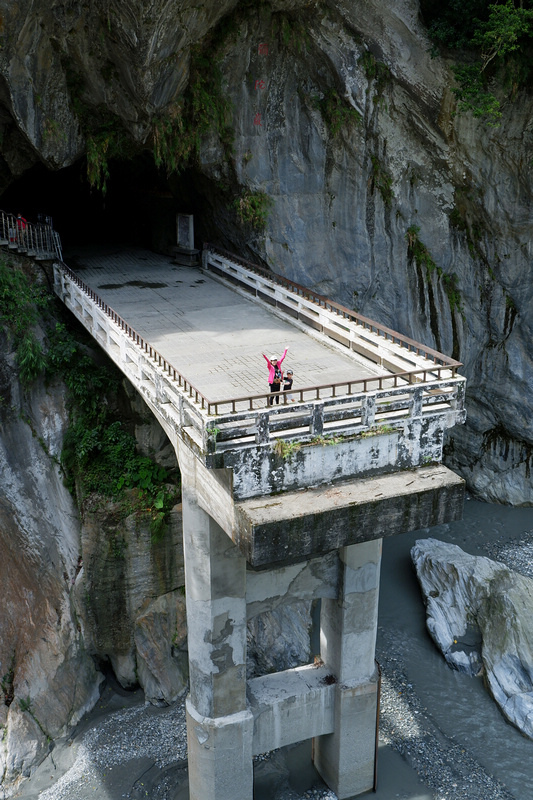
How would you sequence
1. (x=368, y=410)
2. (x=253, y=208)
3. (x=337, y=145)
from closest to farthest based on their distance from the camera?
(x=368, y=410), (x=253, y=208), (x=337, y=145)

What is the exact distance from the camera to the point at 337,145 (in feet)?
75.9

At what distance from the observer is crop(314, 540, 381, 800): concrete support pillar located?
15164 mm

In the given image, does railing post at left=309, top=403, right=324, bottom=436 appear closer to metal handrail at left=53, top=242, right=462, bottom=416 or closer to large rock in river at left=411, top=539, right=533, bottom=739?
metal handrail at left=53, top=242, right=462, bottom=416

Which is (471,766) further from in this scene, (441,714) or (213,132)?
(213,132)

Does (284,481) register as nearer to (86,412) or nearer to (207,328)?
(207,328)

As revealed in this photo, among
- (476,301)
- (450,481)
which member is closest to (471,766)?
(450,481)

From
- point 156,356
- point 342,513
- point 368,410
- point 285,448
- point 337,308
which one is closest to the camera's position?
point 342,513

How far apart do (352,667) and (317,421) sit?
6.59 meters

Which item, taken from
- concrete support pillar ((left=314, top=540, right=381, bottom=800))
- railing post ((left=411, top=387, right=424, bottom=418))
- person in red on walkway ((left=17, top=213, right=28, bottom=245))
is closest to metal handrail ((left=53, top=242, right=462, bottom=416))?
railing post ((left=411, top=387, right=424, bottom=418))

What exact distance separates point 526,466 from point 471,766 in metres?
13.4

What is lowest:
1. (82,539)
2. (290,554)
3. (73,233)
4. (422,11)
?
(82,539)

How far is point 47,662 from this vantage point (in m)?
18.6

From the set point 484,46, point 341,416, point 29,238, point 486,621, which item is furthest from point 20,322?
point 484,46

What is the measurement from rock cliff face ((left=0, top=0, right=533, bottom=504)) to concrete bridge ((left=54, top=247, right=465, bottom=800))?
4267mm
